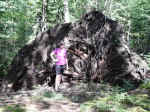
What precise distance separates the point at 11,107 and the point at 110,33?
6.47m

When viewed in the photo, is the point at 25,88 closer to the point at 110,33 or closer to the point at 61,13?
the point at 110,33

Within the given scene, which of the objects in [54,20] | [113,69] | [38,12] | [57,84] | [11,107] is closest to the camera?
[11,107]

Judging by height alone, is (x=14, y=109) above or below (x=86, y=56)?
below

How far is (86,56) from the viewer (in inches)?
384

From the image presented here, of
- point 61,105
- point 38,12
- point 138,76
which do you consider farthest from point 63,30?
point 38,12

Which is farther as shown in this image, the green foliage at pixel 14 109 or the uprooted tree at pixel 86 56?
the uprooted tree at pixel 86 56

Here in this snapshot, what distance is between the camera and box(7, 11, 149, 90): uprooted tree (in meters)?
9.20

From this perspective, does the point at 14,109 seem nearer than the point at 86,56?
Yes

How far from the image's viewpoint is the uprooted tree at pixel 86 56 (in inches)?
362

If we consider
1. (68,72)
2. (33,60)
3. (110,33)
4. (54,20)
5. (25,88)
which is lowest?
(25,88)

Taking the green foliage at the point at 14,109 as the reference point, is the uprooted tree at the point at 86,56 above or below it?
above

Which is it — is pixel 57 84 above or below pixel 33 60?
below

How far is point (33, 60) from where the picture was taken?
32.8 ft

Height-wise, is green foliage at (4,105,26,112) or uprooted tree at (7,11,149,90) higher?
uprooted tree at (7,11,149,90)
